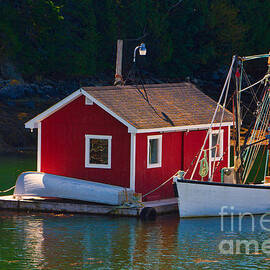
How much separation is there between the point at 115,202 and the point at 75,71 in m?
41.4

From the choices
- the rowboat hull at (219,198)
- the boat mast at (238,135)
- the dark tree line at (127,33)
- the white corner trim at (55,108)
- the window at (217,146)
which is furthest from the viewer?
the dark tree line at (127,33)

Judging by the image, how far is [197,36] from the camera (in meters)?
83.0

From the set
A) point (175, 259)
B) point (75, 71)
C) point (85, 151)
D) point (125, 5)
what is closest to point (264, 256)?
point (175, 259)

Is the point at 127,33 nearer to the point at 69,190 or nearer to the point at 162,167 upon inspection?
the point at 162,167

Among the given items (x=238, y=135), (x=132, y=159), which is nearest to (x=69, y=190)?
(x=132, y=159)

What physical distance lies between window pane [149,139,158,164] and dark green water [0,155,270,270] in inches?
89.1

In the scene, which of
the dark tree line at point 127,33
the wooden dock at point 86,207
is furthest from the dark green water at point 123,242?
the dark tree line at point 127,33

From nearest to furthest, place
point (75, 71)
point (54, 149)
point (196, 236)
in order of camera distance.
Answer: point (196, 236), point (54, 149), point (75, 71)

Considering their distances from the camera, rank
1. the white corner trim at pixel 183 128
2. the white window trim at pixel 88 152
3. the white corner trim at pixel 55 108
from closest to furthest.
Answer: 1. the white corner trim at pixel 183 128
2. the white window trim at pixel 88 152
3. the white corner trim at pixel 55 108

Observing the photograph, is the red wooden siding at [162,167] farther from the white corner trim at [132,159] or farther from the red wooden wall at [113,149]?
the white corner trim at [132,159]

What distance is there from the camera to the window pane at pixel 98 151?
31.8 m

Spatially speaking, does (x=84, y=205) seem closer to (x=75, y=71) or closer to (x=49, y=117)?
(x=49, y=117)

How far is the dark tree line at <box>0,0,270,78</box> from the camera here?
225 feet

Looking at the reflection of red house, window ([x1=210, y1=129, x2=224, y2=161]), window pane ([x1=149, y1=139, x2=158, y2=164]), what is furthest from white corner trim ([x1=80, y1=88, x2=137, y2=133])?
window ([x1=210, y1=129, x2=224, y2=161])
